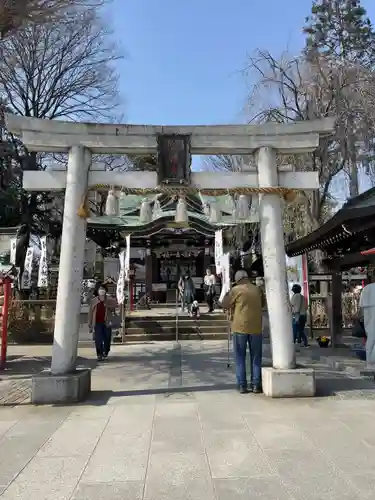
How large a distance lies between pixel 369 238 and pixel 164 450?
23.9 ft

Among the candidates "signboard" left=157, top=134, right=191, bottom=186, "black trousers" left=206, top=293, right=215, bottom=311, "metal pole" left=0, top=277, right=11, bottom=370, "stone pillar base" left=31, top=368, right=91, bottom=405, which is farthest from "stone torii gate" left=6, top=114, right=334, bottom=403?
"black trousers" left=206, top=293, right=215, bottom=311

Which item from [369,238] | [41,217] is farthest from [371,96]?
[41,217]

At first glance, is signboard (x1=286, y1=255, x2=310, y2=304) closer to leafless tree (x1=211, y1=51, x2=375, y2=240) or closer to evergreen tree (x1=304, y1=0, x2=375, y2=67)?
leafless tree (x1=211, y1=51, x2=375, y2=240)

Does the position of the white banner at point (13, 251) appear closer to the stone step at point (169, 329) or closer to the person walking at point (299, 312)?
the stone step at point (169, 329)

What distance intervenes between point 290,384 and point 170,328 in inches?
354

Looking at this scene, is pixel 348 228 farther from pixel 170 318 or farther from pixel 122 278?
pixel 170 318

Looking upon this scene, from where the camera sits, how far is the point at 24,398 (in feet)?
23.0

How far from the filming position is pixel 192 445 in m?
4.66

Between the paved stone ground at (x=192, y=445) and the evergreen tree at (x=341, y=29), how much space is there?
20905mm

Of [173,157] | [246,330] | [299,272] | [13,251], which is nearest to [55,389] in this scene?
[246,330]

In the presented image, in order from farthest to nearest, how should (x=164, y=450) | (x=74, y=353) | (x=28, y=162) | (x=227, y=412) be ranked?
1. (x=28, y=162)
2. (x=74, y=353)
3. (x=227, y=412)
4. (x=164, y=450)

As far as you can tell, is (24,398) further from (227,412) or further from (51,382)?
(227,412)

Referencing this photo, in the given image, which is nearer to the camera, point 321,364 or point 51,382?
point 51,382

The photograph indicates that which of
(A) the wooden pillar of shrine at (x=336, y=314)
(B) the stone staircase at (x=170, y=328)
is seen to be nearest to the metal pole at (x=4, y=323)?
(B) the stone staircase at (x=170, y=328)
